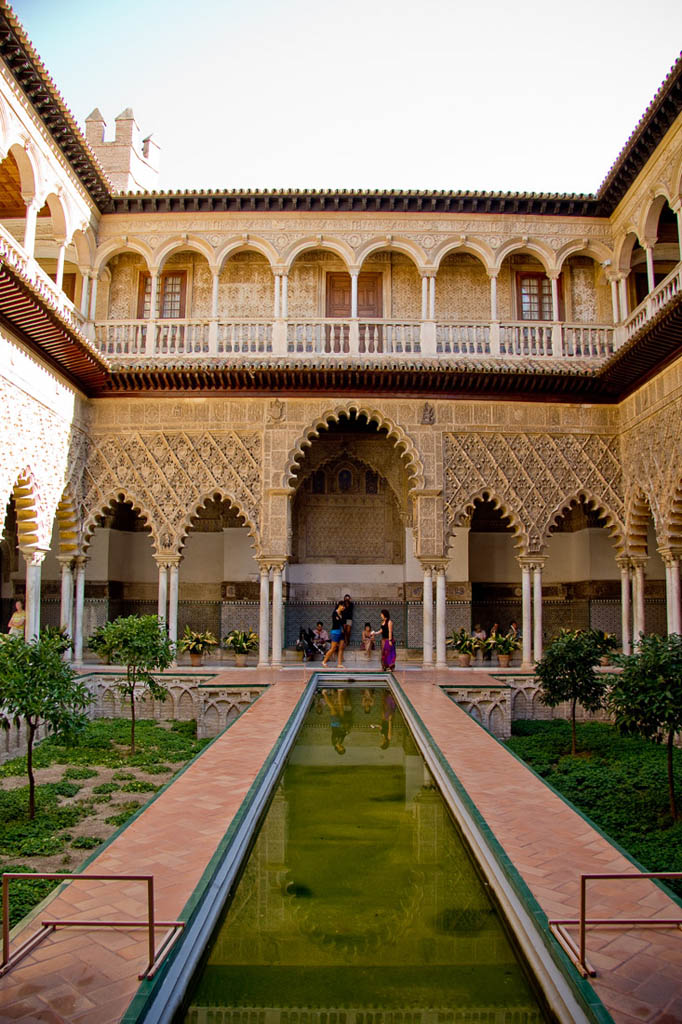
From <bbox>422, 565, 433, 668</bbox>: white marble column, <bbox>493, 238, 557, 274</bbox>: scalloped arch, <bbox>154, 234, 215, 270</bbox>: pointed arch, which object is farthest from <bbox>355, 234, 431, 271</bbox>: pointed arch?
<bbox>422, 565, 433, 668</bbox>: white marble column

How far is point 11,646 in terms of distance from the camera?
6.28 metres

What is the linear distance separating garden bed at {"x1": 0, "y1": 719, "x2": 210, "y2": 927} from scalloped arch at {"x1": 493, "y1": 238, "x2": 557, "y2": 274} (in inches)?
349

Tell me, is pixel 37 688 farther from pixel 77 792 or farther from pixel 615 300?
pixel 615 300

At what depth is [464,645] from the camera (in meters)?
12.8

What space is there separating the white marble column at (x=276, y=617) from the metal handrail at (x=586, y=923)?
900 centimetres

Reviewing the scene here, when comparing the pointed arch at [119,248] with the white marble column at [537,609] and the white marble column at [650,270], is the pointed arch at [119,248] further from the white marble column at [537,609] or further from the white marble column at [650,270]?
the white marble column at [537,609]

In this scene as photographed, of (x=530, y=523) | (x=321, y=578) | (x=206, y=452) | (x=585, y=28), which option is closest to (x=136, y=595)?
(x=321, y=578)

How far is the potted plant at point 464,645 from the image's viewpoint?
1271 centimetres

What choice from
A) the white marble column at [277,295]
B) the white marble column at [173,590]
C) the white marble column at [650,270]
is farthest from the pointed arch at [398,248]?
the white marble column at [173,590]

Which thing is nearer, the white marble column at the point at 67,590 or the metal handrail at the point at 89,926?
the metal handrail at the point at 89,926

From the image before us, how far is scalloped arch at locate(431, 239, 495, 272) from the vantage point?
12469 mm

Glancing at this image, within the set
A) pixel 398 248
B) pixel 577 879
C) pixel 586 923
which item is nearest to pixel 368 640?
pixel 398 248

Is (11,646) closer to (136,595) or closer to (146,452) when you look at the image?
(146,452)

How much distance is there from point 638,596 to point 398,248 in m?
6.81
